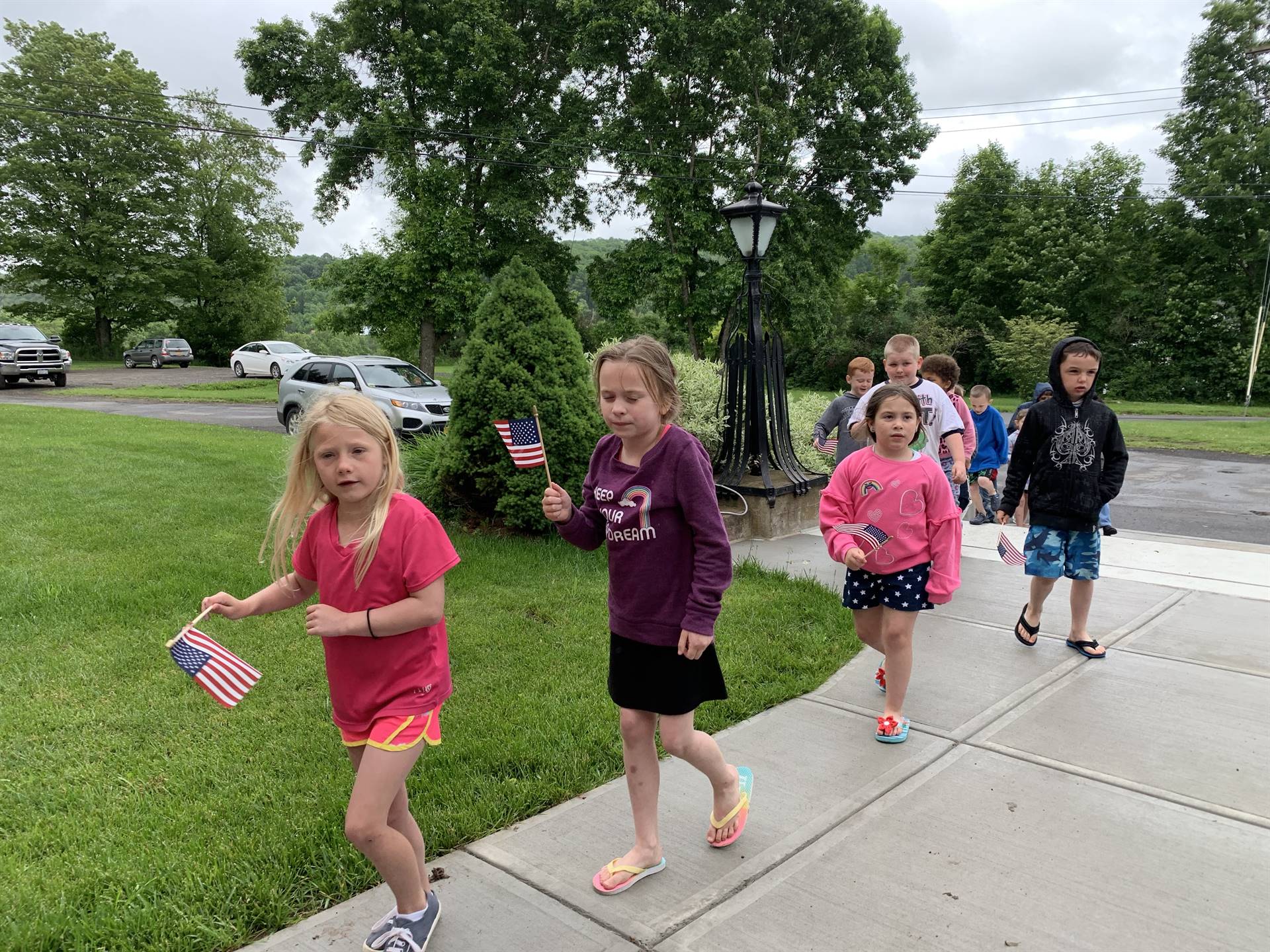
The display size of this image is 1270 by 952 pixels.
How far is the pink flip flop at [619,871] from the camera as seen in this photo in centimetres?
252

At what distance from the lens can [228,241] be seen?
1768 inches

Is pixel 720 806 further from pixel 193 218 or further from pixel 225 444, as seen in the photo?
pixel 193 218

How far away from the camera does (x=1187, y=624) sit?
5016 mm

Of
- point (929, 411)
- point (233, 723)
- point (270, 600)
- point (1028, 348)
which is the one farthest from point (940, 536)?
point (1028, 348)

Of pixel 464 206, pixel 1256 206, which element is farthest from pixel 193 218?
pixel 1256 206

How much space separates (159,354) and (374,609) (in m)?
40.2

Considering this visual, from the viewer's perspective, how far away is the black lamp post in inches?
305

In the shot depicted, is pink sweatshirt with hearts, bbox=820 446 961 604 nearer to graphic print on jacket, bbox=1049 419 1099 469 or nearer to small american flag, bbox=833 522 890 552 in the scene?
small american flag, bbox=833 522 890 552

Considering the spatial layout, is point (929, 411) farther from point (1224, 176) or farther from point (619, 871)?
point (1224, 176)

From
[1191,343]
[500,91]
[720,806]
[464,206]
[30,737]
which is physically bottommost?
[30,737]

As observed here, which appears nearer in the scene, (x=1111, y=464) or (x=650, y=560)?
(x=650, y=560)

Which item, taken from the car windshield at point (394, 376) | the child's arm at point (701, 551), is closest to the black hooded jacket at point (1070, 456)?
the child's arm at point (701, 551)

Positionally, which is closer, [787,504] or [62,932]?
[62,932]

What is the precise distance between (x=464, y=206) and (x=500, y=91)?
13.0 feet
